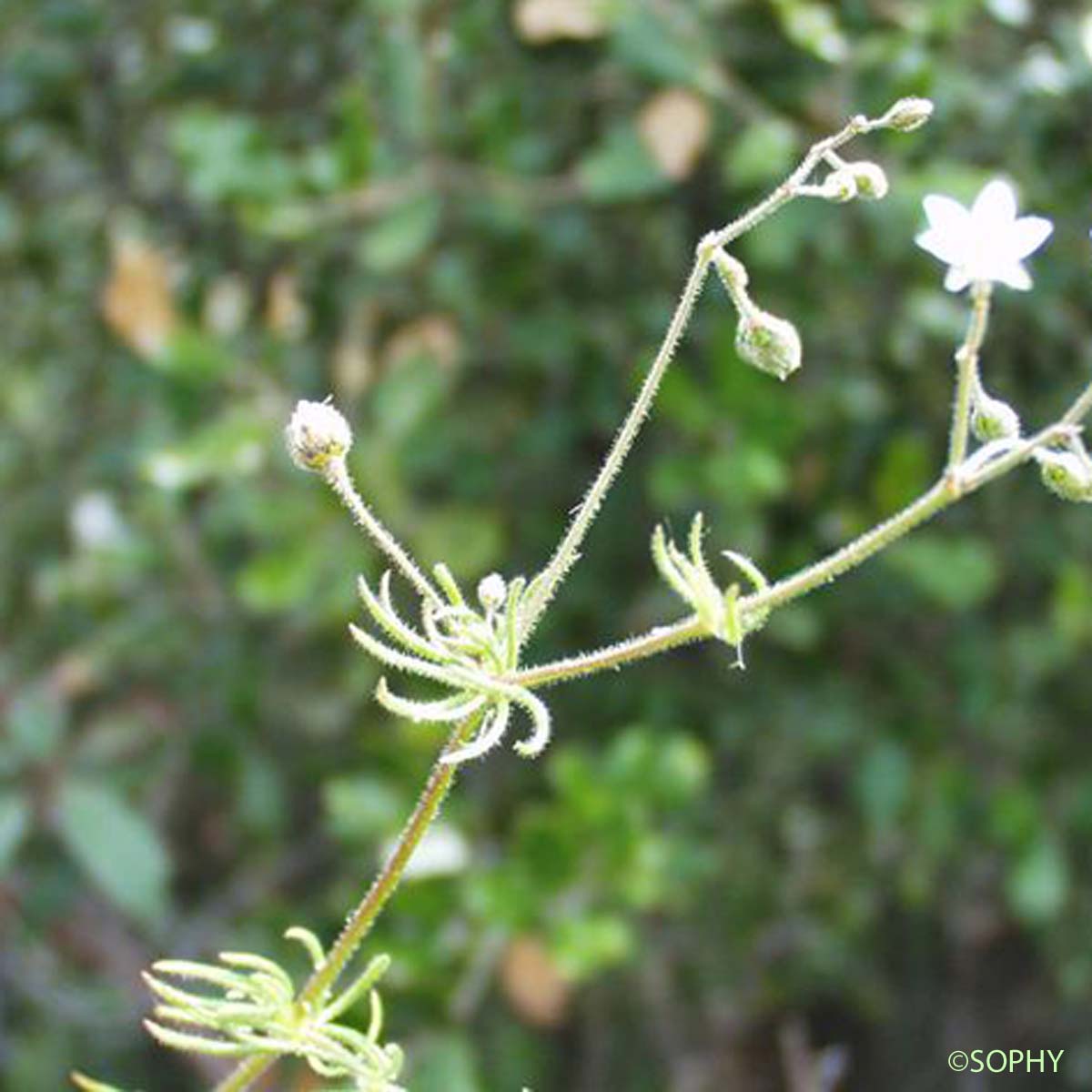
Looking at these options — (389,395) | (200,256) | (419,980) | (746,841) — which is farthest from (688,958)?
(200,256)

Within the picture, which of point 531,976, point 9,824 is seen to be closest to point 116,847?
point 9,824

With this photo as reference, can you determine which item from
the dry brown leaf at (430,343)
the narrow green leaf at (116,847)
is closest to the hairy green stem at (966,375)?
the dry brown leaf at (430,343)

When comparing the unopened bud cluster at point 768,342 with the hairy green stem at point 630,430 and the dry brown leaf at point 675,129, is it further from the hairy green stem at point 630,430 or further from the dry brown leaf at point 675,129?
the dry brown leaf at point 675,129

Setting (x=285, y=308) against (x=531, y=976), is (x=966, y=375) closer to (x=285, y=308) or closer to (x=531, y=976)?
(x=531, y=976)

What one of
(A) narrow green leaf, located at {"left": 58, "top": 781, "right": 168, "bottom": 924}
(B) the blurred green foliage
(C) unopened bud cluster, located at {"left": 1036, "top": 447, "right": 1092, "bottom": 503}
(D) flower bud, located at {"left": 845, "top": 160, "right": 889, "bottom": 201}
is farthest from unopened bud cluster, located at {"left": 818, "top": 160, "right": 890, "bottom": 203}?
(A) narrow green leaf, located at {"left": 58, "top": 781, "right": 168, "bottom": 924}

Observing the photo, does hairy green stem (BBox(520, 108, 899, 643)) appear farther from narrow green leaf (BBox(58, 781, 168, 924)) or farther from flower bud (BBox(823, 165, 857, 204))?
narrow green leaf (BBox(58, 781, 168, 924))
